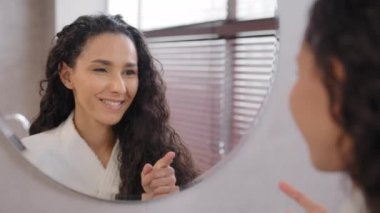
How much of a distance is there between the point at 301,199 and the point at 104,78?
0.37 meters

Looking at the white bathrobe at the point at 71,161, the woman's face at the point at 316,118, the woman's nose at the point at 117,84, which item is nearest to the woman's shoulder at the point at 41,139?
the white bathrobe at the point at 71,161

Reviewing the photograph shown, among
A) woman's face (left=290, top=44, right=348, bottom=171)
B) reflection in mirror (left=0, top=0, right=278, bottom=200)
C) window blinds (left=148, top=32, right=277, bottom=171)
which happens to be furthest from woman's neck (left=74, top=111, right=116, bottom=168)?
woman's face (left=290, top=44, right=348, bottom=171)

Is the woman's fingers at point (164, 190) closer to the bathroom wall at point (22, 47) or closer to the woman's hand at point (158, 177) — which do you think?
the woman's hand at point (158, 177)

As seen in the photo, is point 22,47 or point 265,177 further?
point 265,177

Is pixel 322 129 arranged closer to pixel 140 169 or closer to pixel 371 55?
pixel 371 55

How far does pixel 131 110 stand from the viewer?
705 mm

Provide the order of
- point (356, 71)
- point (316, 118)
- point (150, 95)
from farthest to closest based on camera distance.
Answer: point (150, 95) → point (316, 118) → point (356, 71)

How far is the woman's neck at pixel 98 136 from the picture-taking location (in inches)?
27.0

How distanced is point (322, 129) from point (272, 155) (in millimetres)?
209

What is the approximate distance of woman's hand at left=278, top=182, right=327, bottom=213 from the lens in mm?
698

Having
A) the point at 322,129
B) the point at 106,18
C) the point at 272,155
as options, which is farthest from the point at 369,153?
the point at 106,18

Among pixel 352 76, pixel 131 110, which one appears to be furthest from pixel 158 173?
pixel 352 76

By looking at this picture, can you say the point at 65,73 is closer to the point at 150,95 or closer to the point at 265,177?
the point at 150,95

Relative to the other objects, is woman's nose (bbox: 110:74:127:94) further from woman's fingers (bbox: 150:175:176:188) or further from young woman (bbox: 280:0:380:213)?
young woman (bbox: 280:0:380:213)
